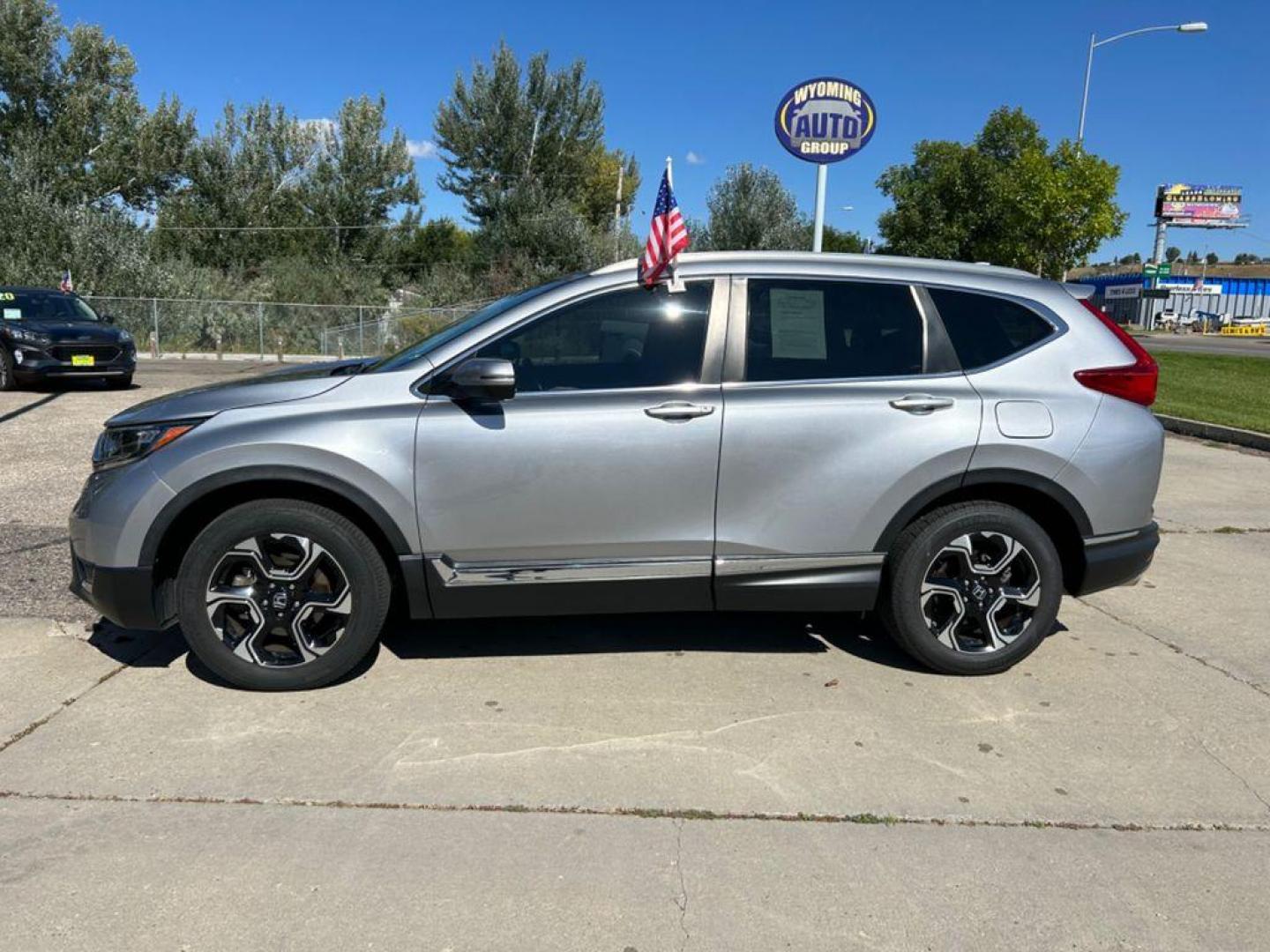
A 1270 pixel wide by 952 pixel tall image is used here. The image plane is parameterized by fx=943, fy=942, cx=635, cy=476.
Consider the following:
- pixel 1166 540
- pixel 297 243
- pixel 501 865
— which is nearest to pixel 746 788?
pixel 501 865

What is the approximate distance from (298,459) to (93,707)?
1.30 meters

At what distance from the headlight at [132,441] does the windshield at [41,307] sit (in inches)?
478

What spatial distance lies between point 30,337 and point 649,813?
1392 cm

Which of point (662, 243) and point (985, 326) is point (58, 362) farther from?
point (985, 326)

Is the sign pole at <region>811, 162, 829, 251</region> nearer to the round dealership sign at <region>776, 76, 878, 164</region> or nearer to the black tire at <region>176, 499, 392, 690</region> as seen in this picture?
the round dealership sign at <region>776, 76, 878, 164</region>

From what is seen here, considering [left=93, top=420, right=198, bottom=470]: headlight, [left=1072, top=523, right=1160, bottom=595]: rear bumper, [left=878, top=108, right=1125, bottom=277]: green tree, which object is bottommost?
[left=1072, top=523, right=1160, bottom=595]: rear bumper

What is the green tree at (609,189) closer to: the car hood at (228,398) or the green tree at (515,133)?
the green tree at (515,133)

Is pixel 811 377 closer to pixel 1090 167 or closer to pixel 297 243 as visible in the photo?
pixel 1090 167

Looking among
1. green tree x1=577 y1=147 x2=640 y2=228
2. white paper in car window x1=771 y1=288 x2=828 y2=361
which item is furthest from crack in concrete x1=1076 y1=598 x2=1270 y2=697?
green tree x1=577 y1=147 x2=640 y2=228

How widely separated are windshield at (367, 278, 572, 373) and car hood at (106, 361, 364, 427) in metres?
0.21

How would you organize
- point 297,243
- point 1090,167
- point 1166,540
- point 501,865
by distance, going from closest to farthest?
point 501,865 < point 1166,540 < point 1090,167 < point 297,243

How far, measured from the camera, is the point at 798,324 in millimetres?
4105

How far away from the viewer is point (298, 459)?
374 cm

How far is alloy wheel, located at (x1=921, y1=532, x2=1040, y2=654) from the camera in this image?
4.14 metres
